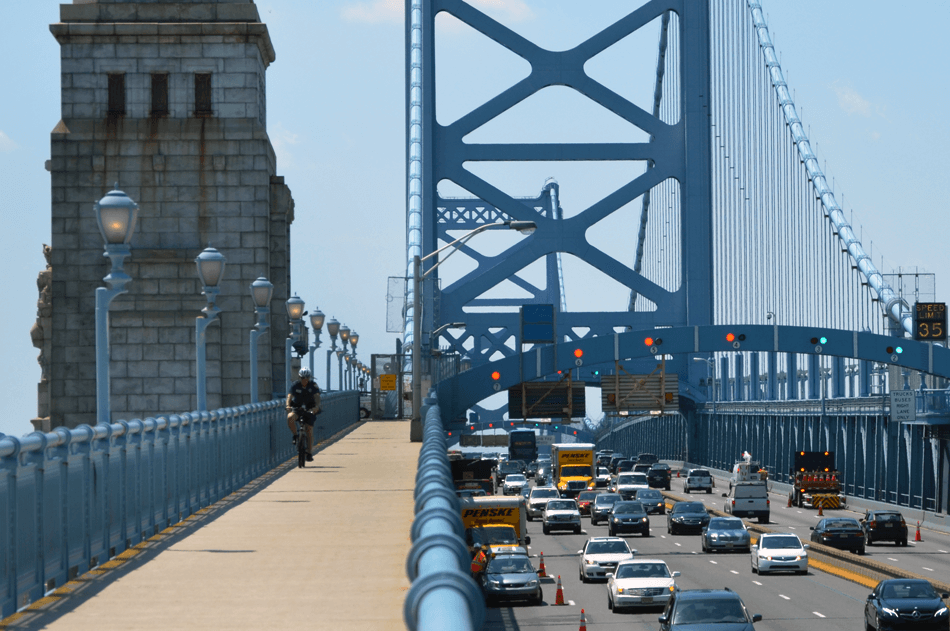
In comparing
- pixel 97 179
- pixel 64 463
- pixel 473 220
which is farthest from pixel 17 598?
pixel 473 220

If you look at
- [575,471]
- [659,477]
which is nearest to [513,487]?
[575,471]

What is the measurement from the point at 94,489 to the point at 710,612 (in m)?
14.8

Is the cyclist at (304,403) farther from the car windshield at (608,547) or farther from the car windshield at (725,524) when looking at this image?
the car windshield at (725,524)

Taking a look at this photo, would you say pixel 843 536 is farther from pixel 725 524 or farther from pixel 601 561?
pixel 601 561

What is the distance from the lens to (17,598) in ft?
32.2

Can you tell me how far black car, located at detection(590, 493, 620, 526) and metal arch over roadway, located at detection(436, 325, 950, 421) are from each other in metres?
10.9

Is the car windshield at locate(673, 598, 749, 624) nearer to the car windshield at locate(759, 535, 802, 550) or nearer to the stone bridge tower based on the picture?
the car windshield at locate(759, 535, 802, 550)


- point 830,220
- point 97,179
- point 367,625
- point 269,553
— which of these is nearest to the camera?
point 367,625

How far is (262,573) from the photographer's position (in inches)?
442

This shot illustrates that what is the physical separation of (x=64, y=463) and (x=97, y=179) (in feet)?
112

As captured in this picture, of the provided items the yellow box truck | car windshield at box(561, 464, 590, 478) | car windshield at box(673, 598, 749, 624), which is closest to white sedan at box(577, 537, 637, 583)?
car windshield at box(673, 598, 749, 624)

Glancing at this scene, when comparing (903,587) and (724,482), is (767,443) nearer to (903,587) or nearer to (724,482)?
(724,482)

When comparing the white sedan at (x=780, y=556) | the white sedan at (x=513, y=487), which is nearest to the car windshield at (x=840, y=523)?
the white sedan at (x=780, y=556)

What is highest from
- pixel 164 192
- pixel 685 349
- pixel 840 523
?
pixel 164 192
